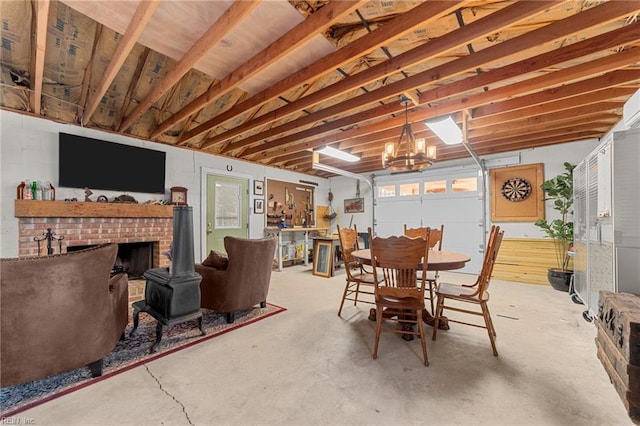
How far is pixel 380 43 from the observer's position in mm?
1954

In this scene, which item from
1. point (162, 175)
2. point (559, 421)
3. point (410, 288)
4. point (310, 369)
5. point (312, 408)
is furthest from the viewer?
point (162, 175)

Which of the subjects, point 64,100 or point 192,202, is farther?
point 192,202

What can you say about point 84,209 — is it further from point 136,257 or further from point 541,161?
point 541,161

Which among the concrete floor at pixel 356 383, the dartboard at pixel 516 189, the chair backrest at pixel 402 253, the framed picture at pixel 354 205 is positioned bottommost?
the concrete floor at pixel 356 383

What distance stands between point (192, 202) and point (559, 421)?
5.34m

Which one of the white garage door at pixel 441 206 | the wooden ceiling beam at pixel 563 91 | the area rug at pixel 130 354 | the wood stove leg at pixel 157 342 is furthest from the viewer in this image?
the white garage door at pixel 441 206

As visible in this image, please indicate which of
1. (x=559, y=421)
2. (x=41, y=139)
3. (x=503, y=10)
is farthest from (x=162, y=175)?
(x=559, y=421)

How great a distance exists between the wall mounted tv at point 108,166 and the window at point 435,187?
5.62 m

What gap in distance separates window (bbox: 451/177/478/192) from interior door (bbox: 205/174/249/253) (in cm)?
478

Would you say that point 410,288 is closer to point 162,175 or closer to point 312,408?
point 312,408

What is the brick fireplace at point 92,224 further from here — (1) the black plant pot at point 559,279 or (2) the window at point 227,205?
(1) the black plant pot at point 559,279

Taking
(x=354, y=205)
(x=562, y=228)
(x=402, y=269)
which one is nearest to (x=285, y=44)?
(x=402, y=269)

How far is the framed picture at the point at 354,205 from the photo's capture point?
24.1 feet

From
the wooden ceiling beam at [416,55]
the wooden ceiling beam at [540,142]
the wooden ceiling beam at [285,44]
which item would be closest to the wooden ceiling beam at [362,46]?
the wooden ceiling beam at [416,55]
